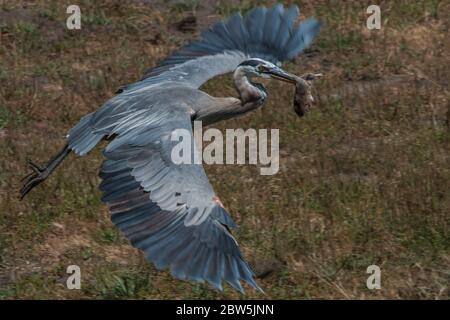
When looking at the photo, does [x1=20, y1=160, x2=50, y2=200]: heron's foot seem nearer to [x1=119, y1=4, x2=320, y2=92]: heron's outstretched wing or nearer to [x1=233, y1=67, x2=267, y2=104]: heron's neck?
[x1=119, y1=4, x2=320, y2=92]: heron's outstretched wing

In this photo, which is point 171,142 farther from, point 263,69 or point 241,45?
point 241,45

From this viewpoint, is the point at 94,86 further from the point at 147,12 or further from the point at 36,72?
the point at 147,12

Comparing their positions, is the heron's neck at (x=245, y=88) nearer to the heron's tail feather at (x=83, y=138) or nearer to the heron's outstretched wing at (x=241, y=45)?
the heron's outstretched wing at (x=241, y=45)

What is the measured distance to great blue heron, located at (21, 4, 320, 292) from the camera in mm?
7086

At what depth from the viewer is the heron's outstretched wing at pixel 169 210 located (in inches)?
275

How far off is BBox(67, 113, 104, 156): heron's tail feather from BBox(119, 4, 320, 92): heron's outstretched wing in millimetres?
831

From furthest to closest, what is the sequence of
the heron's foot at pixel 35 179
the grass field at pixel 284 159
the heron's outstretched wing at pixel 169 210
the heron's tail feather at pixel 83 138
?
1. the heron's foot at pixel 35 179
2. the heron's tail feather at pixel 83 138
3. the grass field at pixel 284 159
4. the heron's outstretched wing at pixel 169 210

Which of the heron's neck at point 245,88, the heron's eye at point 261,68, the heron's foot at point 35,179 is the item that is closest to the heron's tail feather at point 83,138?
the heron's foot at point 35,179

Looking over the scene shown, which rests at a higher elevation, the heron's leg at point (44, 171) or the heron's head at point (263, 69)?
the heron's head at point (263, 69)

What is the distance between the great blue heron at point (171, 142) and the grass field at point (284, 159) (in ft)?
2.01

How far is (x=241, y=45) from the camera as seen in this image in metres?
9.96

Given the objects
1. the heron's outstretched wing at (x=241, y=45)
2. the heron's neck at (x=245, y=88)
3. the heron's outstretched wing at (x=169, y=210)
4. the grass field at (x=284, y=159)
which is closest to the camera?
the heron's outstretched wing at (x=169, y=210)

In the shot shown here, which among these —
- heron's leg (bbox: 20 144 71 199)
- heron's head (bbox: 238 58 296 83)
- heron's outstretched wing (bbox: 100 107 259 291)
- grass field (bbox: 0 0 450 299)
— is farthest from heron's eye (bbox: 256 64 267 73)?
heron's leg (bbox: 20 144 71 199)

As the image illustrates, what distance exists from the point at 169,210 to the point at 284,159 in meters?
2.96
